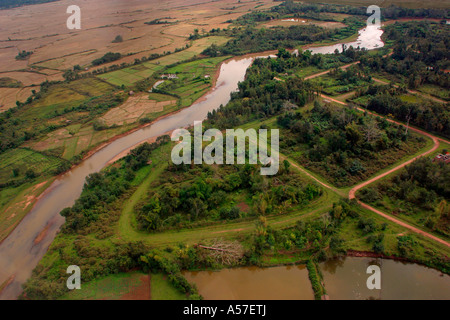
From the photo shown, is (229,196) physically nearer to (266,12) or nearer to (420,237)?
(420,237)

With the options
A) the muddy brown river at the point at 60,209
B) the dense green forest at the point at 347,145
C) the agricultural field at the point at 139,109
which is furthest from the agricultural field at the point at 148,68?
the dense green forest at the point at 347,145

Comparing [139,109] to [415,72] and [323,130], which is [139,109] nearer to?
[323,130]

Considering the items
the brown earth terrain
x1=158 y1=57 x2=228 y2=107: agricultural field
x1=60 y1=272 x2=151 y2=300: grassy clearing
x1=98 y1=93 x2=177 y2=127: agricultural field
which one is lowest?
x1=60 y1=272 x2=151 y2=300: grassy clearing

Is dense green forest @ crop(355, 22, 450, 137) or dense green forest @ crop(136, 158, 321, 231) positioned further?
dense green forest @ crop(355, 22, 450, 137)

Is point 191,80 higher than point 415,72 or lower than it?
lower

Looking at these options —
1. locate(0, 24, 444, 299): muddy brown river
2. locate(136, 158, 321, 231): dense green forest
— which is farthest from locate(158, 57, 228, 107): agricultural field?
locate(136, 158, 321, 231): dense green forest

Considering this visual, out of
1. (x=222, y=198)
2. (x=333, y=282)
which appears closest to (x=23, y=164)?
(x=222, y=198)

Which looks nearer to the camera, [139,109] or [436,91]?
[436,91]

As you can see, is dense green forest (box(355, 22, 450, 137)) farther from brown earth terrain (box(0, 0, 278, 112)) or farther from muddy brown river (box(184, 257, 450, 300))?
brown earth terrain (box(0, 0, 278, 112))

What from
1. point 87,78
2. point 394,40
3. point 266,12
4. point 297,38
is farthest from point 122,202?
point 266,12
